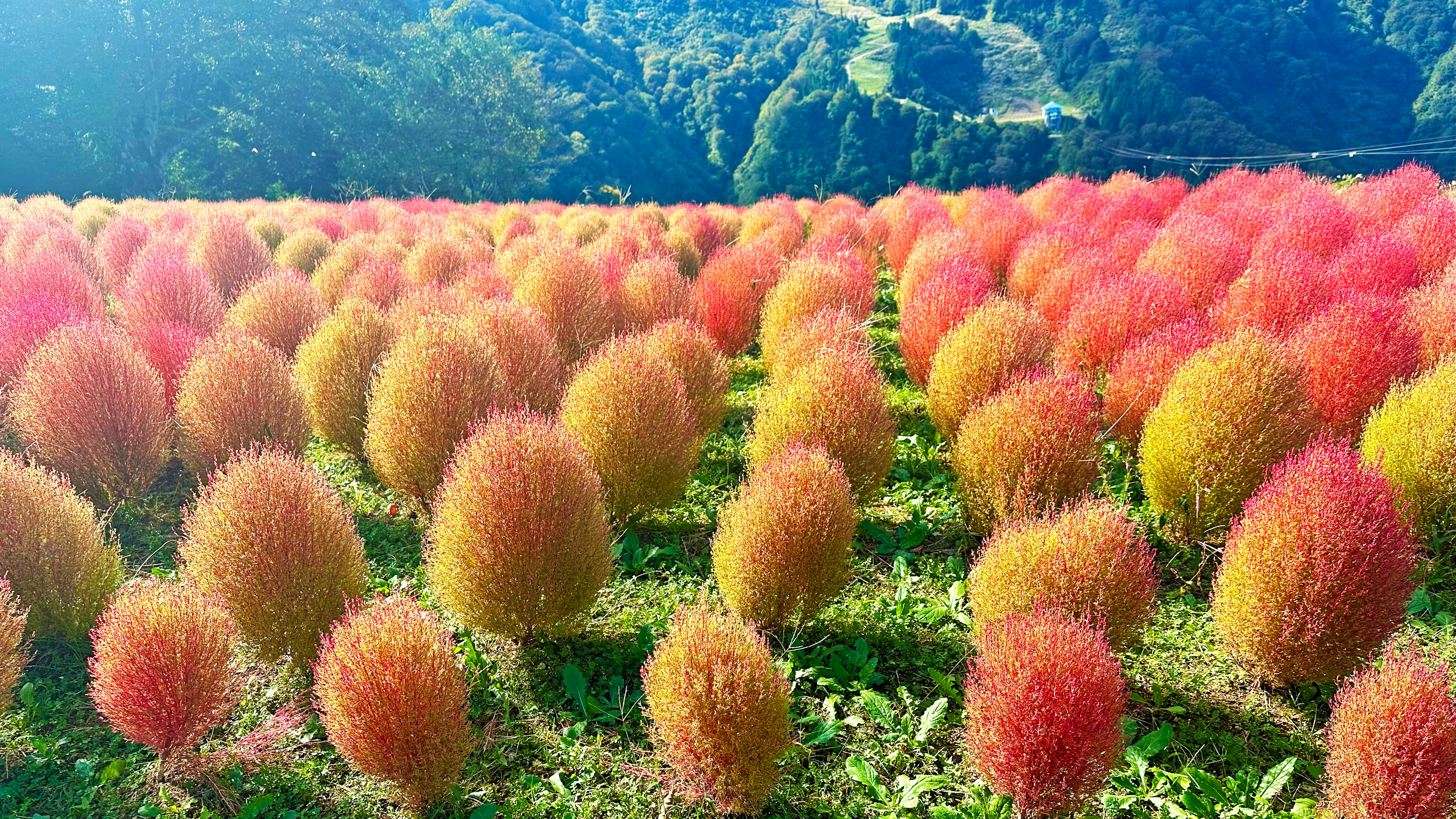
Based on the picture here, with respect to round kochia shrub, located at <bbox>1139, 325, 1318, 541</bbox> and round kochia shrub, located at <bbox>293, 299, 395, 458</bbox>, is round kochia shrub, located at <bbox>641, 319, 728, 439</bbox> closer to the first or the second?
round kochia shrub, located at <bbox>293, 299, 395, 458</bbox>

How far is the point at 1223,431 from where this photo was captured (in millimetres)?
4102

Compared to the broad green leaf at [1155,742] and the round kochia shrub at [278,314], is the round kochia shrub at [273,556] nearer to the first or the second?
the round kochia shrub at [278,314]

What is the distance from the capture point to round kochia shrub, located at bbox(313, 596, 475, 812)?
273 cm

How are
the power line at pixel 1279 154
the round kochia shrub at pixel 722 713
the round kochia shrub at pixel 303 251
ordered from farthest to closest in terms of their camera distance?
the power line at pixel 1279 154, the round kochia shrub at pixel 303 251, the round kochia shrub at pixel 722 713

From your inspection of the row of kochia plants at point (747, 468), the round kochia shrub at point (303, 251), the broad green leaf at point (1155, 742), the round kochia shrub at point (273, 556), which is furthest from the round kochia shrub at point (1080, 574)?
the round kochia shrub at point (303, 251)

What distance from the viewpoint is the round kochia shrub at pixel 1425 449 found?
13.2 ft

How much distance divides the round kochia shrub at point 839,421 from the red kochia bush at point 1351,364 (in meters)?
2.64

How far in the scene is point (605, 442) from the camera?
14.9ft

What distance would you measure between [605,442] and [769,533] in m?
1.39

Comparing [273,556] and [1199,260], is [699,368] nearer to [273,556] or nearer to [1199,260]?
[273,556]

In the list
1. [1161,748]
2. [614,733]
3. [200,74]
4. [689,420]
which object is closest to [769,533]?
[614,733]

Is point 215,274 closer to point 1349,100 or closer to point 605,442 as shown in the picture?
point 605,442

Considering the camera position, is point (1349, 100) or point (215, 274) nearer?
point (215, 274)

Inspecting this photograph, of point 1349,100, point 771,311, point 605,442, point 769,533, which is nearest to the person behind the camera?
point 769,533
